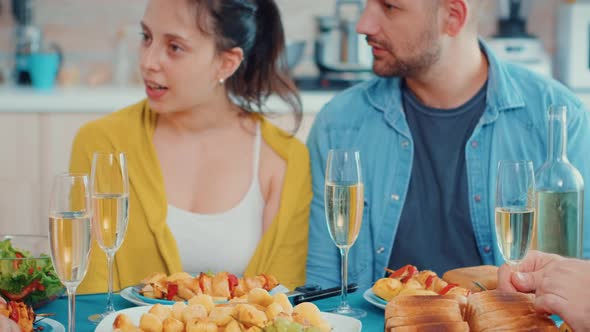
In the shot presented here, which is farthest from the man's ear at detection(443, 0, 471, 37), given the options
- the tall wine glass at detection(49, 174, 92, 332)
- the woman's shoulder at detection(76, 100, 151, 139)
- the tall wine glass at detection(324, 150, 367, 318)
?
the tall wine glass at detection(49, 174, 92, 332)

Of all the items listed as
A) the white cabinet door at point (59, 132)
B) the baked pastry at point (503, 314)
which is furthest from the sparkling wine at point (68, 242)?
the white cabinet door at point (59, 132)

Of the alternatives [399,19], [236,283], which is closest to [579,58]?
[399,19]

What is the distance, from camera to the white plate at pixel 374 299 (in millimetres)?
1454

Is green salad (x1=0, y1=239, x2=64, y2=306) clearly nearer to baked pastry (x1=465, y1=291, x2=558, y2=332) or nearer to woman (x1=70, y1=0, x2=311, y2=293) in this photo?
woman (x1=70, y1=0, x2=311, y2=293)

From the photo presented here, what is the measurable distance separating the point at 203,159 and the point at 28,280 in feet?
3.06

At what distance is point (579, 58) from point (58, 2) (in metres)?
2.51

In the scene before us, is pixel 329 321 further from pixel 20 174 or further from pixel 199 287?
pixel 20 174

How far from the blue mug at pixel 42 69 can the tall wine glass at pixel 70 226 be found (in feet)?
9.86

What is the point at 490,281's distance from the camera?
153 centimetres

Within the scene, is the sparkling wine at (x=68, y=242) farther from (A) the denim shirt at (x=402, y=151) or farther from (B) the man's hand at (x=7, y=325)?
(A) the denim shirt at (x=402, y=151)

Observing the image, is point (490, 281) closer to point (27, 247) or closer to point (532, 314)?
point (532, 314)

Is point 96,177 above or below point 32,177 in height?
above

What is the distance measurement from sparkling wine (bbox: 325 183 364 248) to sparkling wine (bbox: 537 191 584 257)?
17.4 inches

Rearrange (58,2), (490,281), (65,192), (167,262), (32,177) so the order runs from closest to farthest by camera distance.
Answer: (65,192) < (490,281) < (167,262) < (32,177) < (58,2)
